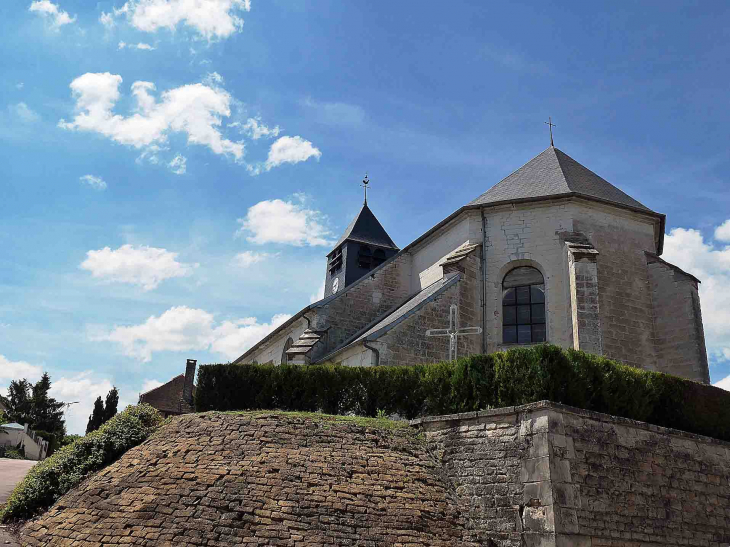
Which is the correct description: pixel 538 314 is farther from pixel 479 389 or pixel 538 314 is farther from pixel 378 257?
pixel 378 257

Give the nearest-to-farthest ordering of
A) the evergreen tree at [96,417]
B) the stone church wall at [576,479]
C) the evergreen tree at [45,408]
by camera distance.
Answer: the stone church wall at [576,479] < the evergreen tree at [96,417] < the evergreen tree at [45,408]

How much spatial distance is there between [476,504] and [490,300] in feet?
27.6

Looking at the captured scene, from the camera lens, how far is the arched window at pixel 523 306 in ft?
56.0

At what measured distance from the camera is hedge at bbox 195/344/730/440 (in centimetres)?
1043

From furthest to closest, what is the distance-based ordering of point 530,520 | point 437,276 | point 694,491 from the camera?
point 437,276 → point 694,491 → point 530,520

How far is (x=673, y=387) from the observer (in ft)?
37.9

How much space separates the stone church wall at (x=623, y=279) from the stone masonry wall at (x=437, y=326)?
3.16m

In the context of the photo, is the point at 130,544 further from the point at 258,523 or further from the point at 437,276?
the point at 437,276

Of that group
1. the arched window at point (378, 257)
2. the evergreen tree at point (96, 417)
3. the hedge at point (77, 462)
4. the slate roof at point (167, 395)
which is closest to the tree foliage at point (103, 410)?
the evergreen tree at point (96, 417)

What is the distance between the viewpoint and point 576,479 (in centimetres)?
929

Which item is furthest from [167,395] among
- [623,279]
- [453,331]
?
[623,279]

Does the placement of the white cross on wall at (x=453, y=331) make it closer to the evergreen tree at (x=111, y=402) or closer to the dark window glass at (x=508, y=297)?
the dark window glass at (x=508, y=297)

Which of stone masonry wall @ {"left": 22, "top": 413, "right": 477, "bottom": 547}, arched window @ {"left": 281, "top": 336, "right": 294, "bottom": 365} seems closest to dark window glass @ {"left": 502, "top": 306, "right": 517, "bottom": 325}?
stone masonry wall @ {"left": 22, "top": 413, "right": 477, "bottom": 547}

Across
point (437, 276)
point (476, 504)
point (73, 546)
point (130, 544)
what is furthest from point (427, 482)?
point (437, 276)
